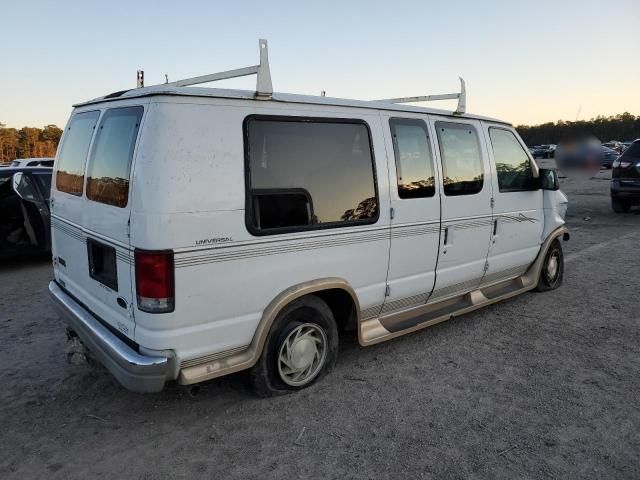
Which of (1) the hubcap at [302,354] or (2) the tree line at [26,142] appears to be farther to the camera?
(2) the tree line at [26,142]

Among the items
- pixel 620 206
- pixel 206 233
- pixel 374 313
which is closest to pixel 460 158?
pixel 374 313

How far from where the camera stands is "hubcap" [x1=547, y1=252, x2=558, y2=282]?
5.98 m

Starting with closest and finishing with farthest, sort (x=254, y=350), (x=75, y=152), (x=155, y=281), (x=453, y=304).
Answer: (x=155, y=281) < (x=254, y=350) < (x=75, y=152) < (x=453, y=304)

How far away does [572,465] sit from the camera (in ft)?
9.04

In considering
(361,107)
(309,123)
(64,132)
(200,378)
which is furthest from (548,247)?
(64,132)

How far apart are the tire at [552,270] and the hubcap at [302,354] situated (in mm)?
3471

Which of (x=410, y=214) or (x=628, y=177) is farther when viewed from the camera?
(x=628, y=177)

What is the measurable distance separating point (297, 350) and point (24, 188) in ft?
19.5

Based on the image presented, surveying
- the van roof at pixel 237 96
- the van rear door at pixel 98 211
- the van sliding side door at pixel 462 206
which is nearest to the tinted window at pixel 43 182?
the van rear door at pixel 98 211

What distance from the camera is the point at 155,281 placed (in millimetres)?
2752

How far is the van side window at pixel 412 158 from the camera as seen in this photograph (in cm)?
389

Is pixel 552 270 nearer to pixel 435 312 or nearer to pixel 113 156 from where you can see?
pixel 435 312

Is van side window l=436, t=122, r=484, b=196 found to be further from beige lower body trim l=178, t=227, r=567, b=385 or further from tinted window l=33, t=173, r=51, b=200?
tinted window l=33, t=173, r=51, b=200

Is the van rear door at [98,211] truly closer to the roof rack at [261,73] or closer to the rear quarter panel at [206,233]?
the rear quarter panel at [206,233]
